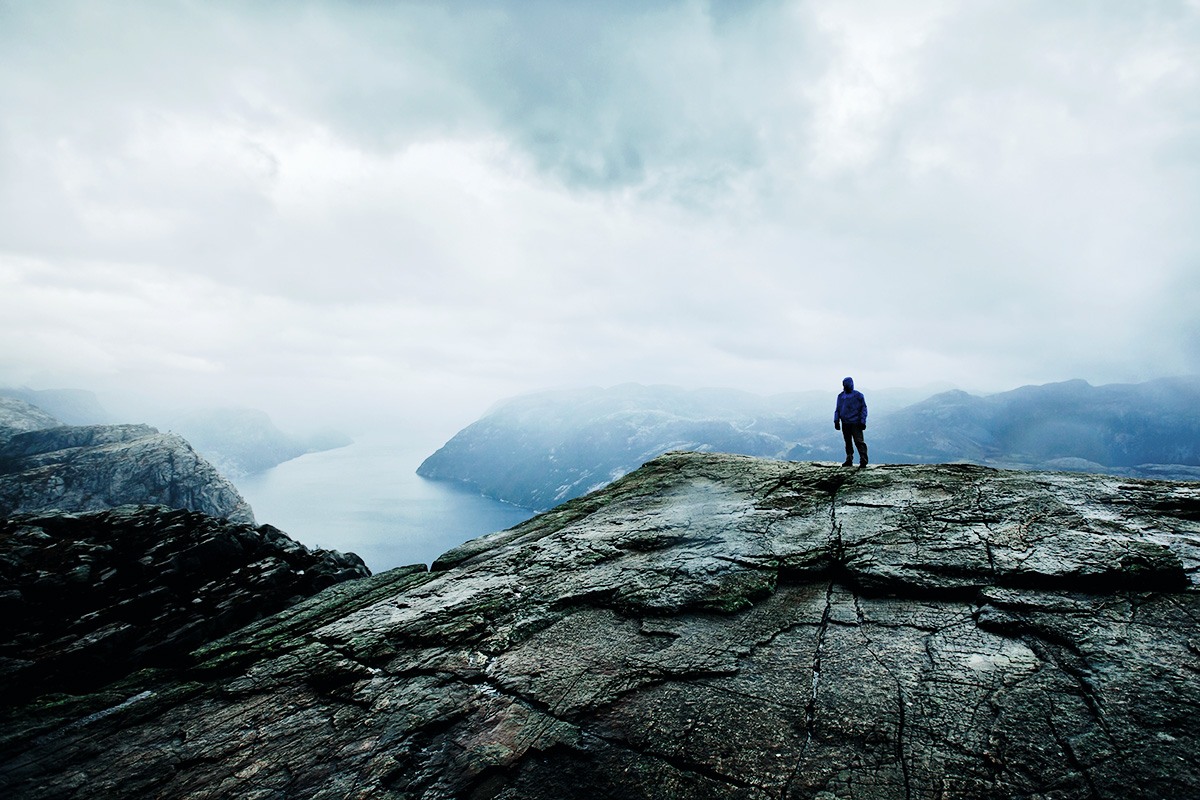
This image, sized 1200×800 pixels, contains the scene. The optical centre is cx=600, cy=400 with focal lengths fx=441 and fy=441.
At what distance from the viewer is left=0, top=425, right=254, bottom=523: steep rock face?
9706 cm

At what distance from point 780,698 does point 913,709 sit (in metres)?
2.35

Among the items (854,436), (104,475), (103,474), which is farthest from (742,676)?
(103,474)

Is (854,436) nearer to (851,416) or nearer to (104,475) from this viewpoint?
(851,416)

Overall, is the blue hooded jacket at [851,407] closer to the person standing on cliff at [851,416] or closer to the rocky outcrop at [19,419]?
the person standing on cliff at [851,416]

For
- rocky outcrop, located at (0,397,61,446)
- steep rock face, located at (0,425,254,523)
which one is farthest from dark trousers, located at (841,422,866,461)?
rocky outcrop, located at (0,397,61,446)

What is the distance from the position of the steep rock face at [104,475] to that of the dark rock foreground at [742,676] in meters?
125

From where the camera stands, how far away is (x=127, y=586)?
805 inches

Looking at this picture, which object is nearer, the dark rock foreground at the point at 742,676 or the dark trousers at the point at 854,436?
the dark rock foreground at the point at 742,676

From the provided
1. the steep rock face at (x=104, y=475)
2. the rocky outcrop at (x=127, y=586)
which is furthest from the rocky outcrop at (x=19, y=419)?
the rocky outcrop at (x=127, y=586)

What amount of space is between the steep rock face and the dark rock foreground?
12485 centimetres

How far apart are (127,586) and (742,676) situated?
27.3 metres

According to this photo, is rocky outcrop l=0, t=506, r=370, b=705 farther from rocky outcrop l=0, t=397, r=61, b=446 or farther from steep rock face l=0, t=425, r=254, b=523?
rocky outcrop l=0, t=397, r=61, b=446

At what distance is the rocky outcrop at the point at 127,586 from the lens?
16062 millimetres

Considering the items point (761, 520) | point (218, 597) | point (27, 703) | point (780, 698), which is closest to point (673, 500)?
point (761, 520)
